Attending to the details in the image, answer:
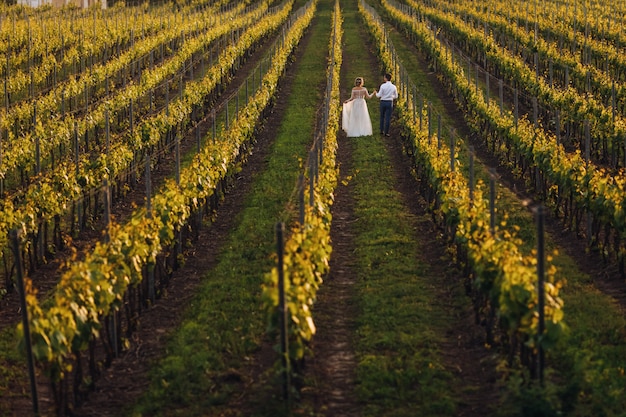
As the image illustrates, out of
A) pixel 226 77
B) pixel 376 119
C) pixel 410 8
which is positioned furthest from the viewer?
pixel 410 8

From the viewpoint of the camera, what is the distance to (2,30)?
132 ft

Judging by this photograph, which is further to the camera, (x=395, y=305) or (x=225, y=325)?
(x=395, y=305)

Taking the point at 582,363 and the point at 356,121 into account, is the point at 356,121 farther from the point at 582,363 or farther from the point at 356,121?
the point at 582,363

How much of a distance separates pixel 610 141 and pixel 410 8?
3367 centimetres

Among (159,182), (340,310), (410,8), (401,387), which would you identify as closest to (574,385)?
(401,387)

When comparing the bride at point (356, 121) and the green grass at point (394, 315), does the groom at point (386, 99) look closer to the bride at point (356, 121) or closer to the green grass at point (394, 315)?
the bride at point (356, 121)

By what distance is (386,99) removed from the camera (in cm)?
2395

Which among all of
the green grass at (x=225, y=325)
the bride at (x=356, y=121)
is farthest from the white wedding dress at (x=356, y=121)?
the green grass at (x=225, y=325)

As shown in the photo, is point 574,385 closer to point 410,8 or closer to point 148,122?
point 148,122

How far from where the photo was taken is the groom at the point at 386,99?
2372cm

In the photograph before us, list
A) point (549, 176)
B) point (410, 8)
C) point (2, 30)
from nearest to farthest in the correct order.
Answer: point (549, 176), point (2, 30), point (410, 8)

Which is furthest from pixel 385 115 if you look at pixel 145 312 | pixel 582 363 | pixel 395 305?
pixel 582 363

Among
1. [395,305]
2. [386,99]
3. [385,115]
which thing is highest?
[386,99]

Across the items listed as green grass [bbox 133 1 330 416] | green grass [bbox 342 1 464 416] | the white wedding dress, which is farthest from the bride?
green grass [bbox 342 1 464 416]
